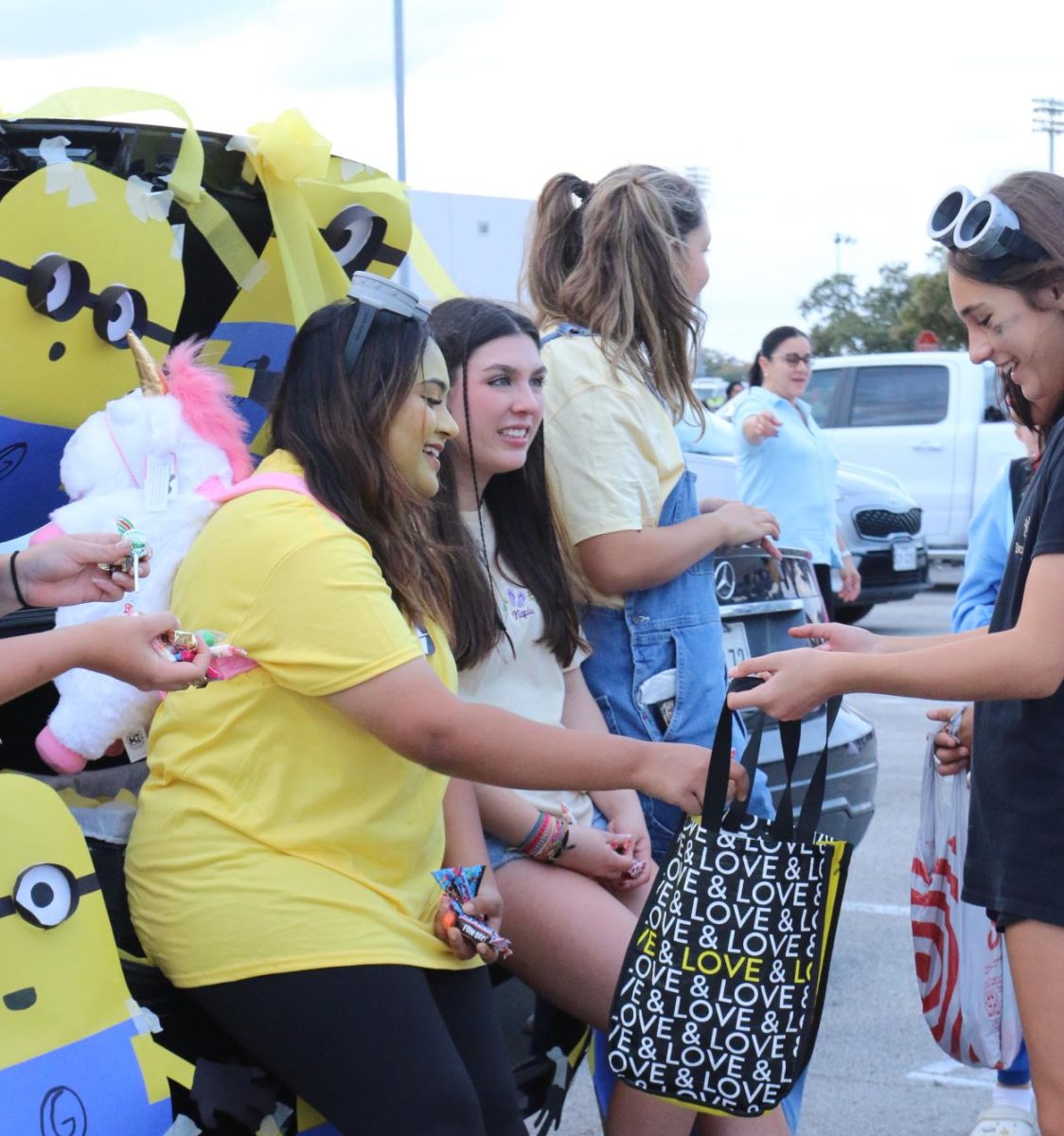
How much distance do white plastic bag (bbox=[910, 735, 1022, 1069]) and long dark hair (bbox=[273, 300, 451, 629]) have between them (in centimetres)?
131

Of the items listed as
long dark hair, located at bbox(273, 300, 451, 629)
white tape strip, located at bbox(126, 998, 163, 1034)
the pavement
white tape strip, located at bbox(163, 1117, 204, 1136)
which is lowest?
the pavement

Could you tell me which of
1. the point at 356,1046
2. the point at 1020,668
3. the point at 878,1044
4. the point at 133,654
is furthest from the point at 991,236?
the point at 878,1044

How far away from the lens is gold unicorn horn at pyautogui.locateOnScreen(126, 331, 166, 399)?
8.69ft

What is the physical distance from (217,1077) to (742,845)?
0.86m

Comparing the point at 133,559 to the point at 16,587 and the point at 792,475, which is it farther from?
the point at 792,475

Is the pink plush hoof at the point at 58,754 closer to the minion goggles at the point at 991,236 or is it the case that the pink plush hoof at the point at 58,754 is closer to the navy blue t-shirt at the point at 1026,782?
the navy blue t-shirt at the point at 1026,782

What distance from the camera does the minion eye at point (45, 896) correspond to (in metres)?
1.98

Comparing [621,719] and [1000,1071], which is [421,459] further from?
[1000,1071]

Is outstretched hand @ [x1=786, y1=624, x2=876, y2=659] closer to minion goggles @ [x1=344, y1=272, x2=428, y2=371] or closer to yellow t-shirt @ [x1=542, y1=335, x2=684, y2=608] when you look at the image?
yellow t-shirt @ [x1=542, y1=335, x2=684, y2=608]

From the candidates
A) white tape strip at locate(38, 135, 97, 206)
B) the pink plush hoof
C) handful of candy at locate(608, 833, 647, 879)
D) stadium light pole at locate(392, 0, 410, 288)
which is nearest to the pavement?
handful of candy at locate(608, 833, 647, 879)

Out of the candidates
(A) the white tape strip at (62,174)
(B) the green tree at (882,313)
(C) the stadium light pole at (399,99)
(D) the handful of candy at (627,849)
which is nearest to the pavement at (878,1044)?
(D) the handful of candy at (627,849)

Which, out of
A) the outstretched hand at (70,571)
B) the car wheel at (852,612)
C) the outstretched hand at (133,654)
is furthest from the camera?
the car wheel at (852,612)

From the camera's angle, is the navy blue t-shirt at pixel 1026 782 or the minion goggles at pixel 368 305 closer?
the navy blue t-shirt at pixel 1026 782

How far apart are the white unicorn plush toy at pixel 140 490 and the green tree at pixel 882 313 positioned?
3087 cm
